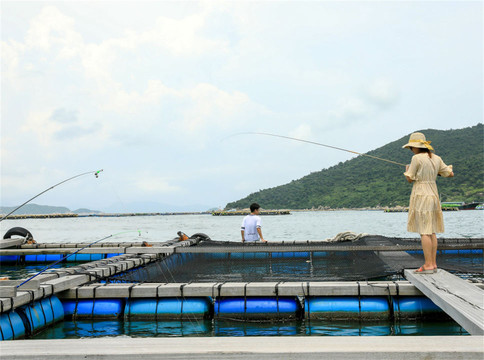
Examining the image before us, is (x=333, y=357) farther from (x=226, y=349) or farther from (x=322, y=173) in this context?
(x=322, y=173)

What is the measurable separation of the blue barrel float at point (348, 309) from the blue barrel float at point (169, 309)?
138cm

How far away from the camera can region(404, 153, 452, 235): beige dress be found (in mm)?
5375

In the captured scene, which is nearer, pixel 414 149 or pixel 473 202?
pixel 414 149

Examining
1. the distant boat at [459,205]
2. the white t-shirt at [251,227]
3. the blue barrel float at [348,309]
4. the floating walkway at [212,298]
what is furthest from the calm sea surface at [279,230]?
the blue barrel float at [348,309]

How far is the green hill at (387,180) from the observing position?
221 ft

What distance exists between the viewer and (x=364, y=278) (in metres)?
6.09

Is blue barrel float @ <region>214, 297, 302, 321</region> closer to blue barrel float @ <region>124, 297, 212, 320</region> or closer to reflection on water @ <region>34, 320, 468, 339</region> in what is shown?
reflection on water @ <region>34, 320, 468, 339</region>

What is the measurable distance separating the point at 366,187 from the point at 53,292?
72.4 m

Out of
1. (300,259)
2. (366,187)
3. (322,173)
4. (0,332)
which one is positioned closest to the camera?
(0,332)

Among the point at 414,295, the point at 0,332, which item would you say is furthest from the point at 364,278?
the point at 0,332

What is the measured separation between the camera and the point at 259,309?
5.68 metres

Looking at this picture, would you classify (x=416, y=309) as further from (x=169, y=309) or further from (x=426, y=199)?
(x=169, y=309)

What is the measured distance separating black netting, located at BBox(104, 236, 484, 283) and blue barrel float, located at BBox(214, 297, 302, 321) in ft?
1.97

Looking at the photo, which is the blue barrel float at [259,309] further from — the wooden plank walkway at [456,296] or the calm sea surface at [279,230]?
the calm sea surface at [279,230]
